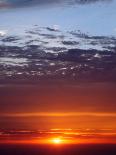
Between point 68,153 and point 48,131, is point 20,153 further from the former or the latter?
point 48,131

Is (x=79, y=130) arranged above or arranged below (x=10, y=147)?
Answer: above

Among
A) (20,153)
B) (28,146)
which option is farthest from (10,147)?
(20,153)

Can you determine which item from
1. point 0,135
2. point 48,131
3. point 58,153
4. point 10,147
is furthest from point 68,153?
point 48,131

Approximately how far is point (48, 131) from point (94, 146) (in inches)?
1821

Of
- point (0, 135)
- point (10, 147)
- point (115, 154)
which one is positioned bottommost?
point (115, 154)

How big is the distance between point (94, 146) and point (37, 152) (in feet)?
32.0

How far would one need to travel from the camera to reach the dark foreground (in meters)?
68.0

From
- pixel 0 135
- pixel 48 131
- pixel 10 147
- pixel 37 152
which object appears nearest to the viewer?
pixel 37 152

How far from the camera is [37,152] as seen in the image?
228 ft

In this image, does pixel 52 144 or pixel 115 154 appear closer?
pixel 115 154

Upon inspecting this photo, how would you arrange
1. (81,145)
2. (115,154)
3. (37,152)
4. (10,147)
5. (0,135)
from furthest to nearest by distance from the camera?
(0,135) < (81,145) < (10,147) < (37,152) < (115,154)

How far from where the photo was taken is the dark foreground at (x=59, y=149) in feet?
223

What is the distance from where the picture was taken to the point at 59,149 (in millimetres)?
71250

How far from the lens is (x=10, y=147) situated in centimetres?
7488
